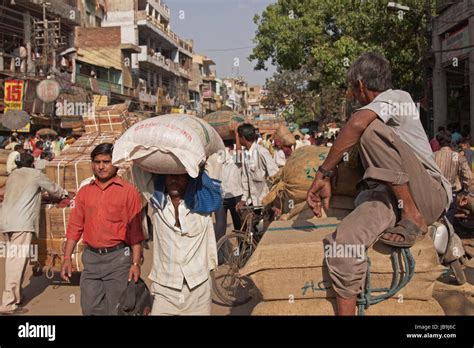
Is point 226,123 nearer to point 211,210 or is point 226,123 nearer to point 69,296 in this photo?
point 69,296

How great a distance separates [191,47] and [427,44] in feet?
140

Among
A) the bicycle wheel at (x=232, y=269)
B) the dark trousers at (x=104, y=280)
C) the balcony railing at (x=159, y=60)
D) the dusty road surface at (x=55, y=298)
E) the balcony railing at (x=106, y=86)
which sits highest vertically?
the balcony railing at (x=159, y=60)

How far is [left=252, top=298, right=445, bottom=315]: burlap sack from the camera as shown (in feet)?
8.80

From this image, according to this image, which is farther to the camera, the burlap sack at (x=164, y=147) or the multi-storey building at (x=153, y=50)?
the multi-storey building at (x=153, y=50)

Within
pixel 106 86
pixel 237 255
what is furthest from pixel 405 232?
A: pixel 106 86

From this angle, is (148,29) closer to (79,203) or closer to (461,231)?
(461,231)

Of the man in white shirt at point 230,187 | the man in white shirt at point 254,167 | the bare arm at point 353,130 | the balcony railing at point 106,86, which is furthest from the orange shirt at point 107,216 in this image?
the balcony railing at point 106,86

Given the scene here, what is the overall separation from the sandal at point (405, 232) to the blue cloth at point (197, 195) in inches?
45.0

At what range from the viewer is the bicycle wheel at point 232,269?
5.30 metres

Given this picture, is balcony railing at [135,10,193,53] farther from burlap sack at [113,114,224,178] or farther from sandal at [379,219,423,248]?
sandal at [379,219,423,248]

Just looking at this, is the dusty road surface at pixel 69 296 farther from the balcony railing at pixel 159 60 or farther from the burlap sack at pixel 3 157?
the balcony railing at pixel 159 60

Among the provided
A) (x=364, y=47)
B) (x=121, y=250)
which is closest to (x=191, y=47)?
(x=364, y=47)

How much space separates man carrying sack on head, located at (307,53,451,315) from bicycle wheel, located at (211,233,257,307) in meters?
2.72
